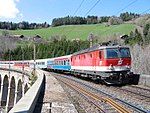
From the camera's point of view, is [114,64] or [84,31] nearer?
[114,64]

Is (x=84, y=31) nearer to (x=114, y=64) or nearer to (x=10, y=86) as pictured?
(x=10, y=86)

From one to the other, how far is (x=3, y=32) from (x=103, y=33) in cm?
5619

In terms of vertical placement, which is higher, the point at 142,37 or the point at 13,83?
the point at 142,37

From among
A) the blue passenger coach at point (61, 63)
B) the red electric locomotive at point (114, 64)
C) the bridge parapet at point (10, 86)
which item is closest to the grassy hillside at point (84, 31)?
the bridge parapet at point (10, 86)

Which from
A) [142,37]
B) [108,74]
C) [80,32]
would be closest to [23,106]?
[108,74]

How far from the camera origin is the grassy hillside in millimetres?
111562

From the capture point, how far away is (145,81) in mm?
23984

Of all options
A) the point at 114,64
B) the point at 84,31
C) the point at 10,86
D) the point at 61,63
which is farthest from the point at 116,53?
the point at 84,31

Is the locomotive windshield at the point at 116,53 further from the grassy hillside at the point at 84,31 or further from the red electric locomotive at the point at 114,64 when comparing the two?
the grassy hillside at the point at 84,31

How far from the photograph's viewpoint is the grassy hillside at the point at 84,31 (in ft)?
366

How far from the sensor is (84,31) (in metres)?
139

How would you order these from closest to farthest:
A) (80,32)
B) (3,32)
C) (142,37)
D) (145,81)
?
(145,81), (142,37), (80,32), (3,32)

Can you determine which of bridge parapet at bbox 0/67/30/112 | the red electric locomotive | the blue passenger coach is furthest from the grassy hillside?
the red electric locomotive

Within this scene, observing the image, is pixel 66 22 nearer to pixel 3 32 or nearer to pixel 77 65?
pixel 3 32
